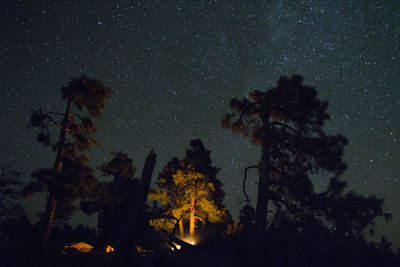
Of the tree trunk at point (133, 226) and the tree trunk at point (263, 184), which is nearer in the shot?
the tree trunk at point (133, 226)

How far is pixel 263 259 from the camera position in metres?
13.0

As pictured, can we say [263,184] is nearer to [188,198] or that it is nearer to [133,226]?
[188,198]

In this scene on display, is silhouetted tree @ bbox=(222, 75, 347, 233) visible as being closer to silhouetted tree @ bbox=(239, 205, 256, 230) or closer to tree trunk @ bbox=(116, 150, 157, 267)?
silhouetted tree @ bbox=(239, 205, 256, 230)

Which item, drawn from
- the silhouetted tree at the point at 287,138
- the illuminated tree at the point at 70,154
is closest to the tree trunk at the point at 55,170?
the illuminated tree at the point at 70,154

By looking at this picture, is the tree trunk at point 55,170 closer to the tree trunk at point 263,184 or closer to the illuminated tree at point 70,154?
the illuminated tree at point 70,154

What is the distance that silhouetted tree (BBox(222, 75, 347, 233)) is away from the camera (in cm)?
1509

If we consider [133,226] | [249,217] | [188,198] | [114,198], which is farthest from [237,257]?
[114,198]

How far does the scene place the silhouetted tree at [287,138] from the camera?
15.1 metres

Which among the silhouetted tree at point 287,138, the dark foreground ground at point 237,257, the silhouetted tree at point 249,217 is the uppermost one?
the silhouetted tree at point 287,138

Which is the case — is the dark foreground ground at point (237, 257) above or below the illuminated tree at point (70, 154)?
below

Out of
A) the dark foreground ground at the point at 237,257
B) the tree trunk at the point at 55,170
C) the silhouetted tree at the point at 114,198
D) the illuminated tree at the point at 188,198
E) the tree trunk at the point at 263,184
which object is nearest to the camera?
the dark foreground ground at the point at 237,257


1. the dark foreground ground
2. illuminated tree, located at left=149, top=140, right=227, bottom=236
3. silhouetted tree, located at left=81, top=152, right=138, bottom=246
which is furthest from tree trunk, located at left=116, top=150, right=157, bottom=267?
silhouetted tree, located at left=81, top=152, right=138, bottom=246

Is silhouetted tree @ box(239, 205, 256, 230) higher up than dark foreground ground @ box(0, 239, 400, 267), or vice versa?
silhouetted tree @ box(239, 205, 256, 230)

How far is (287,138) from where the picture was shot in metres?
16.2
